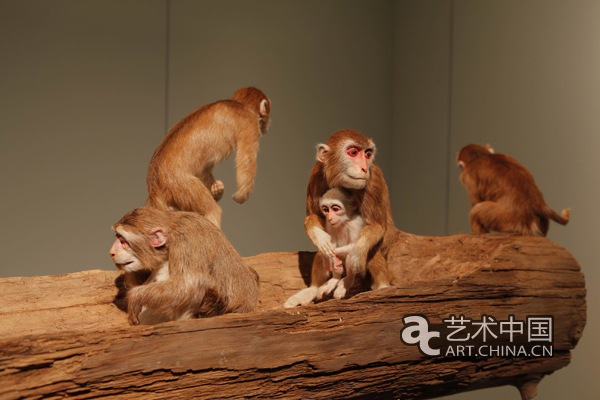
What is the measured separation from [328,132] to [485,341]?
2504 millimetres

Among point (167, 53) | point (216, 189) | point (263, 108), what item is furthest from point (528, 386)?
point (167, 53)

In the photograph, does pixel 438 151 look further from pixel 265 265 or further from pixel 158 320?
pixel 158 320

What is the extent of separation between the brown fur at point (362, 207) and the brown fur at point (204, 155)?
1.34 feet

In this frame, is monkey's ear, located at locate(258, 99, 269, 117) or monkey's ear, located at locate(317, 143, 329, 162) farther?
monkey's ear, located at locate(258, 99, 269, 117)

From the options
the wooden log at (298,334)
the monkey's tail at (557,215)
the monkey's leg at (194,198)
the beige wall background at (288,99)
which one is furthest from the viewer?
the monkey's tail at (557,215)

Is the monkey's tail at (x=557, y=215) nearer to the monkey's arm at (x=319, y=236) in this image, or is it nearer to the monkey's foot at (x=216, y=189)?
the monkey's arm at (x=319, y=236)

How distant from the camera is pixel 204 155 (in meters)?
2.86

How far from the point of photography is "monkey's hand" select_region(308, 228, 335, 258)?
9.50 feet

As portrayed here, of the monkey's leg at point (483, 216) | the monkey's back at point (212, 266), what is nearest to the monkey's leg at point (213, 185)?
the monkey's back at point (212, 266)

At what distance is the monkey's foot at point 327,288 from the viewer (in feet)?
10.0

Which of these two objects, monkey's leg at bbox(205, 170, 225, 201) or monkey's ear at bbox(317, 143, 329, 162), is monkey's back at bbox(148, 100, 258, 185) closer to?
monkey's leg at bbox(205, 170, 225, 201)

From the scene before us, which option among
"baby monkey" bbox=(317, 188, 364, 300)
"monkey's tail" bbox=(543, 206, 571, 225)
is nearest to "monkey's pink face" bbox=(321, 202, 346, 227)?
"baby monkey" bbox=(317, 188, 364, 300)

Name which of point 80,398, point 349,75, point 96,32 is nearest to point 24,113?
point 96,32

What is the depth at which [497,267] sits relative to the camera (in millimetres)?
3029
